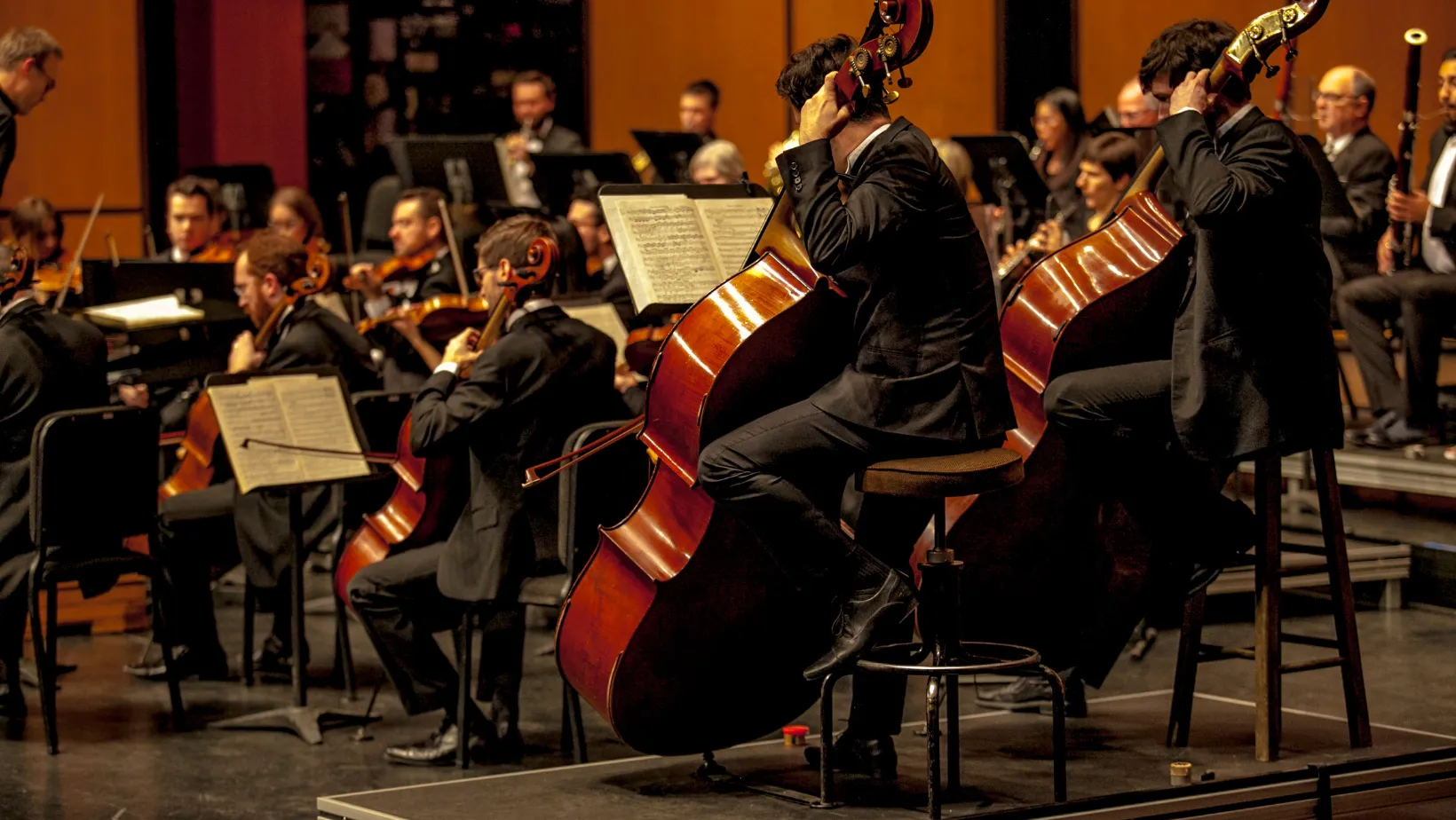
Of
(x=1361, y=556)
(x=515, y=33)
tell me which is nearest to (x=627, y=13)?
(x=515, y=33)

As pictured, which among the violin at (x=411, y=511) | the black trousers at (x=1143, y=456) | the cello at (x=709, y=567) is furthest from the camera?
the violin at (x=411, y=511)

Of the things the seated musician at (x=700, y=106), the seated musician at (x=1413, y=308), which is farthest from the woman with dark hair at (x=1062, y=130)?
the seated musician at (x=700, y=106)

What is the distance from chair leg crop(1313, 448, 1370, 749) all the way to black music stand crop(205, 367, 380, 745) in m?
2.52

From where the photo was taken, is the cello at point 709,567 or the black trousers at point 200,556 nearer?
the cello at point 709,567

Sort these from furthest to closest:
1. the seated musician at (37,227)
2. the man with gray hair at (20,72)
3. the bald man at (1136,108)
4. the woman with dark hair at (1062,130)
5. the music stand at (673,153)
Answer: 1. the music stand at (673,153)
2. the woman with dark hair at (1062,130)
3. the bald man at (1136,108)
4. the seated musician at (37,227)
5. the man with gray hair at (20,72)

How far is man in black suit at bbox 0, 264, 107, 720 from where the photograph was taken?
5066 millimetres

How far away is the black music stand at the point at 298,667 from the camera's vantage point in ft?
16.6

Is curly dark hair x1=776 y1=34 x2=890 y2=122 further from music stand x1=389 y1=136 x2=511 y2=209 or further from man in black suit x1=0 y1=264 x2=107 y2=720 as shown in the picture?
music stand x1=389 y1=136 x2=511 y2=209

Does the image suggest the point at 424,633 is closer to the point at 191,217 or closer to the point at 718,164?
the point at 718,164

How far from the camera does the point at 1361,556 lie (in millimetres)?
6121

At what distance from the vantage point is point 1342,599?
406 cm

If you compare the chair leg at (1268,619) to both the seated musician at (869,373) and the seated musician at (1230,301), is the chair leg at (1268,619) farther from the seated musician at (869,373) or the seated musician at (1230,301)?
the seated musician at (869,373)

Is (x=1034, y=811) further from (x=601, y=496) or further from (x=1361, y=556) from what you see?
(x=1361, y=556)

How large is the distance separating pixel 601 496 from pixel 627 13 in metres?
6.96
